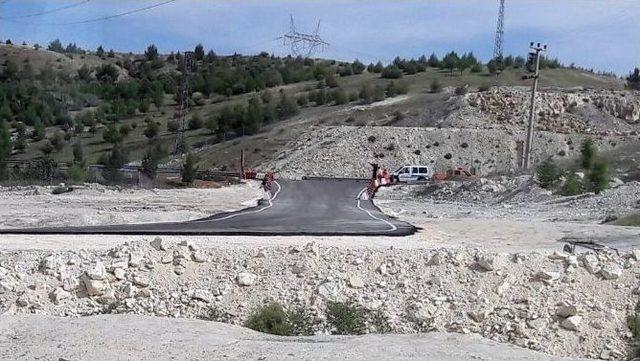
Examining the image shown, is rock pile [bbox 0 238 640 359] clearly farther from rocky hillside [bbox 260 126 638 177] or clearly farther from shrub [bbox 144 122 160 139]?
shrub [bbox 144 122 160 139]

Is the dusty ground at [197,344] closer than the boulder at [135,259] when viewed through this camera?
Yes

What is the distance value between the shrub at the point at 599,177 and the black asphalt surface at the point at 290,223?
10.9 metres

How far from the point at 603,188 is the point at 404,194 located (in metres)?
14.7

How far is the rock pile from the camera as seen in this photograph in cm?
1311

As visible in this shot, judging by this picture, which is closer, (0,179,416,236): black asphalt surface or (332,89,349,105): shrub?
(0,179,416,236): black asphalt surface

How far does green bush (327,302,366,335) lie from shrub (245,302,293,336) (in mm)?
683

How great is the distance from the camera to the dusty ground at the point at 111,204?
27156mm

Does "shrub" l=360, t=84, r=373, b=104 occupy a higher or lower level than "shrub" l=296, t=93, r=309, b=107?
higher

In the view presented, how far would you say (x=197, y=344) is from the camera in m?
10.7

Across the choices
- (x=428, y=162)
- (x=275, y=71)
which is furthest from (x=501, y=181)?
(x=275, y=71)

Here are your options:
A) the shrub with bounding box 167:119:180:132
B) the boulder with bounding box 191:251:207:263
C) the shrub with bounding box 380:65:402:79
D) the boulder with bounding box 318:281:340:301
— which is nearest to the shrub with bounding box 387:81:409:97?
the shrub with bounding box 380:65:402:79

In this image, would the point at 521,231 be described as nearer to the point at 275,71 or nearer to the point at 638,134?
the point at 638,134

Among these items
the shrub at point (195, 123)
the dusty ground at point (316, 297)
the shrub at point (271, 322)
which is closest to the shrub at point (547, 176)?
the dusty ground at point (316, 297)

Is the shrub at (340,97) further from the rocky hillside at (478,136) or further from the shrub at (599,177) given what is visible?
the shrub at (599,177)
